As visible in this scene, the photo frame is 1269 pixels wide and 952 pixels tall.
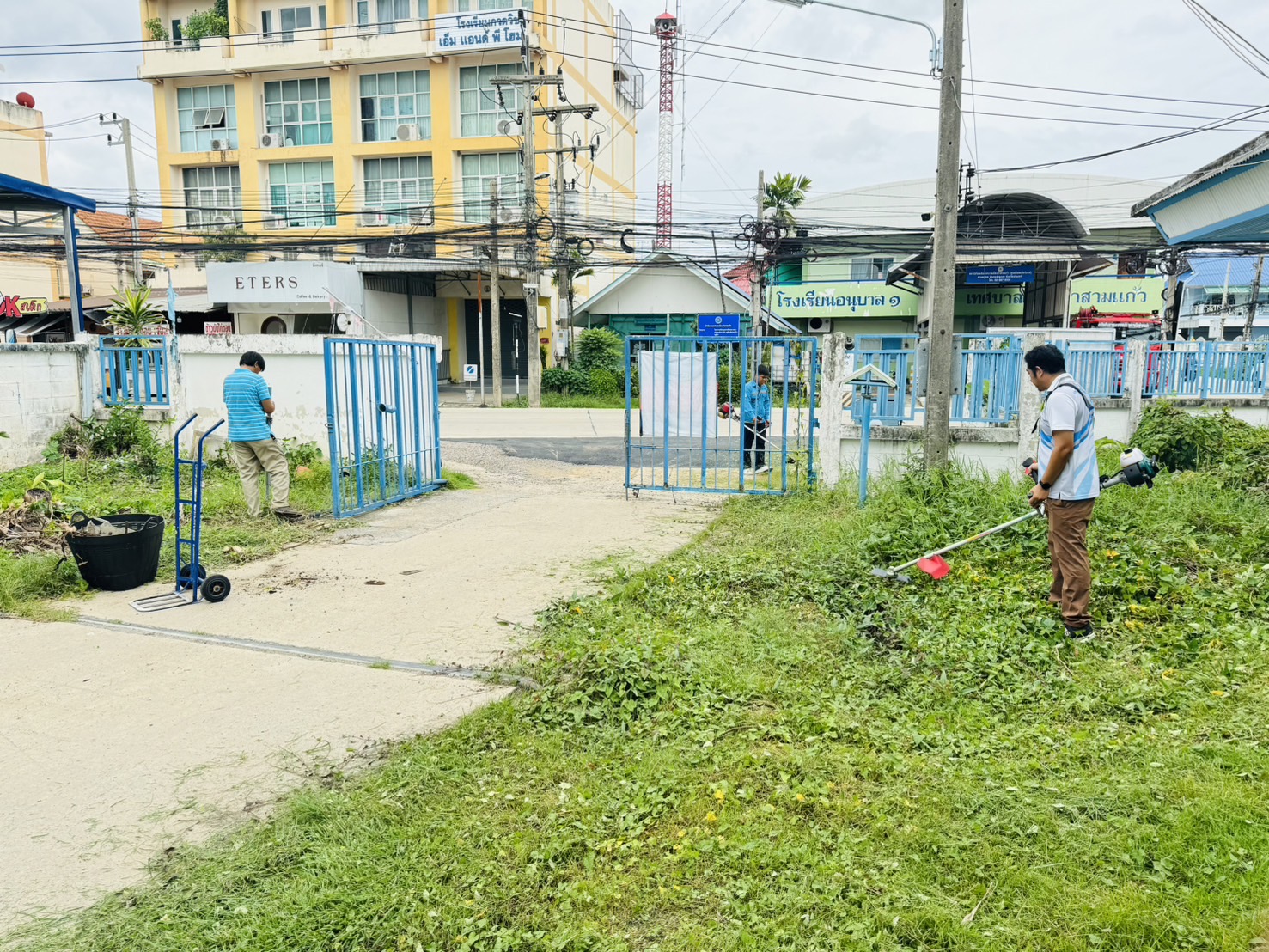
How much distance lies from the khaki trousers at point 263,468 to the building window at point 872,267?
1067 inches

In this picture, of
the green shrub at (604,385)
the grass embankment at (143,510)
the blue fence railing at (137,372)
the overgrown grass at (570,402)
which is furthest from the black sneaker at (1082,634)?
the green shrub at (604,385)

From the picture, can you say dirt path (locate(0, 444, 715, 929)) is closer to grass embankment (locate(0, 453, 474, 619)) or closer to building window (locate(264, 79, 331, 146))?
grass embankment (locate(0, 453, 474, 619))

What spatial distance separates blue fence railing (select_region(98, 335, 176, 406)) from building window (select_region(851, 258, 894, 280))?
25.8 metres

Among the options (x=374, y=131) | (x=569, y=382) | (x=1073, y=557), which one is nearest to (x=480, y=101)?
(x=374, y=131)

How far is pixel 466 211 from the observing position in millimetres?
33844

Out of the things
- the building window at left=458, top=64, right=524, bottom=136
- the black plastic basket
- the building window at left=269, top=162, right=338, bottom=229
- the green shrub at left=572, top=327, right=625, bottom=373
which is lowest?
the black plastic basket

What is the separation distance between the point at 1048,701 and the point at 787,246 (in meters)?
25.1

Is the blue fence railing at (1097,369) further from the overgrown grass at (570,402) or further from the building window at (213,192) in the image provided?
the building window at (213,192)

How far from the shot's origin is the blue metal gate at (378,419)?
30.2 ft

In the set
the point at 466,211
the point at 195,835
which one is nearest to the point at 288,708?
the point at 195,835

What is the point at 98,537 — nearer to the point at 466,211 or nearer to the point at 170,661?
the point at 170,661

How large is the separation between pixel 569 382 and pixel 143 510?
66.1 feet

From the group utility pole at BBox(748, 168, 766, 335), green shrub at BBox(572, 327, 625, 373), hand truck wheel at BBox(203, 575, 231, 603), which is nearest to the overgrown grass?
green shrub at BBox(572, 327, 625, 373)

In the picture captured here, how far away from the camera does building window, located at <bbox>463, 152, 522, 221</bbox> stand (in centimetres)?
→ 3362
